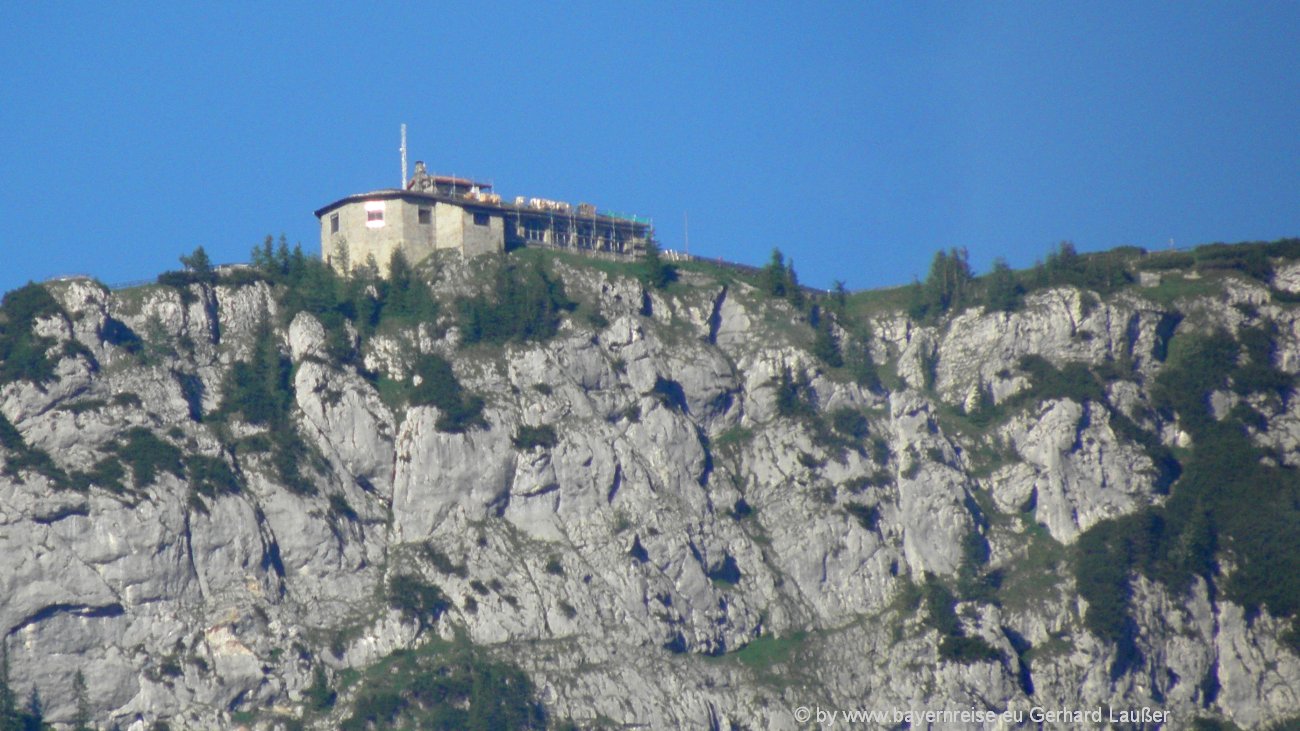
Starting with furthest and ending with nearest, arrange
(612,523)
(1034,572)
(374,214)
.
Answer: (374,214), (1034,572), (612,523)

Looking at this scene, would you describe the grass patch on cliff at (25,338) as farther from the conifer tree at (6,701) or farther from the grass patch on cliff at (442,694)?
the grass patch on cliff at (442,694)

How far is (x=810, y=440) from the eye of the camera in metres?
159

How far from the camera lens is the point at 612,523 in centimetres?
15112

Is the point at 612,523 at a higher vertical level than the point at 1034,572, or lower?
higher

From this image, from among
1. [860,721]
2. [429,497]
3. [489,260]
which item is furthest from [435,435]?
[860,721]

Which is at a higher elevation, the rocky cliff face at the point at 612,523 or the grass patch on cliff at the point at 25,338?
the grass patch on cliff at the point at 25,338

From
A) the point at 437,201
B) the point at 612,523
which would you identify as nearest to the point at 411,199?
the point at 437,201

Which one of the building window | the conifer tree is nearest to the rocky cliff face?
the conifer tree

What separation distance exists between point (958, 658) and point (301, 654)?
127ft

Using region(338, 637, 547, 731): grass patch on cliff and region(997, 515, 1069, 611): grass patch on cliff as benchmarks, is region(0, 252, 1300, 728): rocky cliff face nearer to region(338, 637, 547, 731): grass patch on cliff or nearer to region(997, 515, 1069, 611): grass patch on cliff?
region(997, 515, 1069, 611): grass patch on cliff

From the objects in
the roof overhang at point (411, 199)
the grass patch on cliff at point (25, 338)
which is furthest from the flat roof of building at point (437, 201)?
the grass patch on cliff at point (25, 338)

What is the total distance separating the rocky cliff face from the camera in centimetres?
13962

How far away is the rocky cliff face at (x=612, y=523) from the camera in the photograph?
140m

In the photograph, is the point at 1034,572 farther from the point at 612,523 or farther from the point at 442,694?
the point at 442,694
